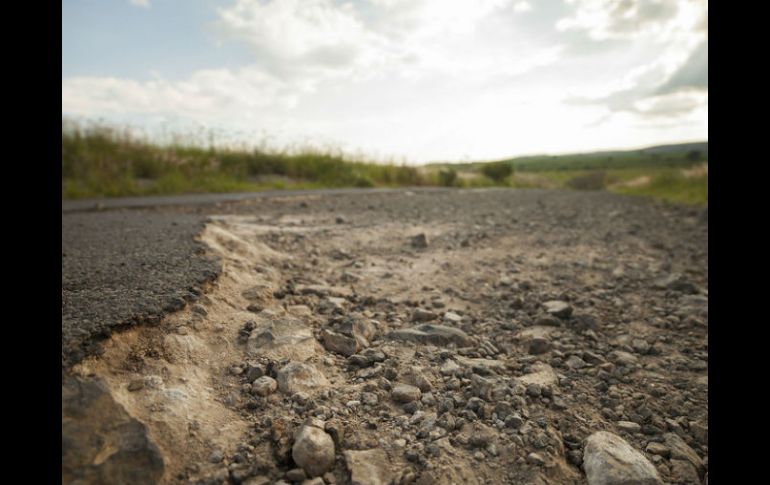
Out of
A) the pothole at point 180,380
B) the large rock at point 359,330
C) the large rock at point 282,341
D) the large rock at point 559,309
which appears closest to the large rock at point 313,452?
the pothole at point 180,380

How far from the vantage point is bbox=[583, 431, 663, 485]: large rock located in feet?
4.92

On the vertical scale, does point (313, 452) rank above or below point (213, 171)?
below

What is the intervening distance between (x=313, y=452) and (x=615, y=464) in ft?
3.77

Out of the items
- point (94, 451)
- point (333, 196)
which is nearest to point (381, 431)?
point (94, 451)

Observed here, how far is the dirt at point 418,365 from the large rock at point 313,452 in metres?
0.03

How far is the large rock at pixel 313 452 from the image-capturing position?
1483mm

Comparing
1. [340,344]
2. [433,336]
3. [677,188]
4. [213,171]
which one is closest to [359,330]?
[340,344]

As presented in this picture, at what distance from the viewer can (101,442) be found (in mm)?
1354

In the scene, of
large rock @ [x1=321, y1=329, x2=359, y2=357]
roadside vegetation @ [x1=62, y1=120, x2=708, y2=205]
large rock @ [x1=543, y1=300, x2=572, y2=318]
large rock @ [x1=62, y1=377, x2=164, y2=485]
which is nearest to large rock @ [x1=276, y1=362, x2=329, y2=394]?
large rock @ [x1=321, y1=329, x2=359, y2=357]

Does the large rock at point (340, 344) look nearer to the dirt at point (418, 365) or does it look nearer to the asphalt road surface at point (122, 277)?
the dirt at point (418, 365)

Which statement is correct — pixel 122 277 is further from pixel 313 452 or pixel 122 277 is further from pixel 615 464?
pixel 615 464

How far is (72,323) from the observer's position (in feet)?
5.74
